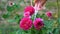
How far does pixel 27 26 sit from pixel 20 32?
0.09 m

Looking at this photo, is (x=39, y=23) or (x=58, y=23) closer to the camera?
(x=39, y=23)

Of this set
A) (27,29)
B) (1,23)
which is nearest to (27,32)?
(27,29)

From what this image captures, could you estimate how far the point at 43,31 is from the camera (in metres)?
1.34

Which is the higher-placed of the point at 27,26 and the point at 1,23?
the point at 27,26

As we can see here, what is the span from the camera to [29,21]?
1.29m

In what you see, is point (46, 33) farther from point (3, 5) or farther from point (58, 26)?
point (3, 5)

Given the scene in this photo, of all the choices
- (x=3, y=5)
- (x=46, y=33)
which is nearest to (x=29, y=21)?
(x=46, y=33)

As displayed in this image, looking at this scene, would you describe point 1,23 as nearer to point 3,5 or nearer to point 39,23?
point 3,5

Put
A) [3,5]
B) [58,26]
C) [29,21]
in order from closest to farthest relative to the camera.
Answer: [29,21] < [58,26] < [3,5]

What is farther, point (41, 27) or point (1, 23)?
point (1, 23)

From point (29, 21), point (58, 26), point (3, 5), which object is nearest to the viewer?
point (29, 21)

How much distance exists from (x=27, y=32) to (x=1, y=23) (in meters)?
1.18

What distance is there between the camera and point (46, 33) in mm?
1371

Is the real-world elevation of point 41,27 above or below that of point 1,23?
above
